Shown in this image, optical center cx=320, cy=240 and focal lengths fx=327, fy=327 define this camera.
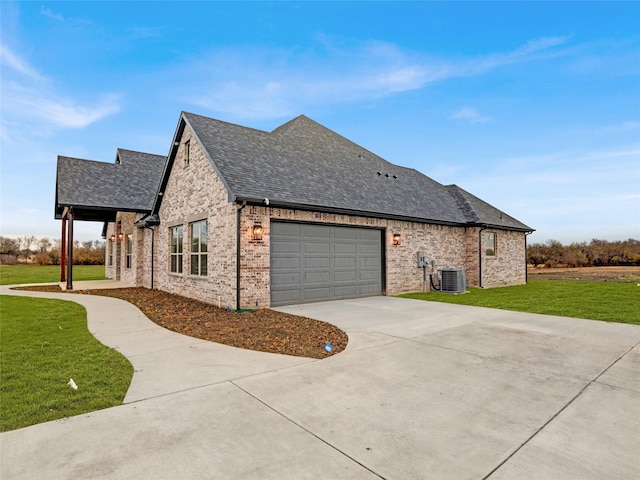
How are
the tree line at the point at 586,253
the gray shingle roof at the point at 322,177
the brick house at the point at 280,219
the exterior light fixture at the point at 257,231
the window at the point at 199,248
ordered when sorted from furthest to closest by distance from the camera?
the tree line at the point at 586,253 < the window at the point at 199,248 < the gray shingle roof at the point at 322,177 < the brick house at the point at 280,219 < the exterior light fixture at the point at 257,231

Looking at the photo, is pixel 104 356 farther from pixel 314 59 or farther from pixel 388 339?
pixel 314 59

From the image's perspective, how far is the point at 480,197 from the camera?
845 inches

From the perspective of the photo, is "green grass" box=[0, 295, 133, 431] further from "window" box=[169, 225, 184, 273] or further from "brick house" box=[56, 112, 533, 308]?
"window" box=[169, 225, 184, 273]

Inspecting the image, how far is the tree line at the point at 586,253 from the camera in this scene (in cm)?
2834

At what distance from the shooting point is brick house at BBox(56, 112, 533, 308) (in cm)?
1009

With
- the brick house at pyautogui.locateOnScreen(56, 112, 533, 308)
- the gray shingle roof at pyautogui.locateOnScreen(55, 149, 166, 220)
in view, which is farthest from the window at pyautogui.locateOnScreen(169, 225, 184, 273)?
the gray shingle roof at pyautogui.locateOnScreen(55, 149, 166, 220)

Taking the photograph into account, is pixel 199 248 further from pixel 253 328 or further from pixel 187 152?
pixel 253 328

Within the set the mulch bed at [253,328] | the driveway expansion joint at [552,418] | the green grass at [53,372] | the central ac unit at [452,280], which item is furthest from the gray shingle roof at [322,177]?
the driveway expansion joint at [552,418]

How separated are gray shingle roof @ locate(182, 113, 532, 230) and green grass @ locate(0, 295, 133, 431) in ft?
16.7

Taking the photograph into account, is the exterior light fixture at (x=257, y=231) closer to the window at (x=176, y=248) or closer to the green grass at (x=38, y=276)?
the window at (x=176, y=248)

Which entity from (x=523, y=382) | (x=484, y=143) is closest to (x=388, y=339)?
(x=523, y=382)

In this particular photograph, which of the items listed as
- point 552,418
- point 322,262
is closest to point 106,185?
point 322,262

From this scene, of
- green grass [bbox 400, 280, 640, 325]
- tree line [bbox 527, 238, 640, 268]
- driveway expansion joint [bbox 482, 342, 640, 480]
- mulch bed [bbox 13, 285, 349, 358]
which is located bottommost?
green grass [bbox 400, 280, 640, 325]

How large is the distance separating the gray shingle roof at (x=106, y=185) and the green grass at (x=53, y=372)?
29.0 ft
